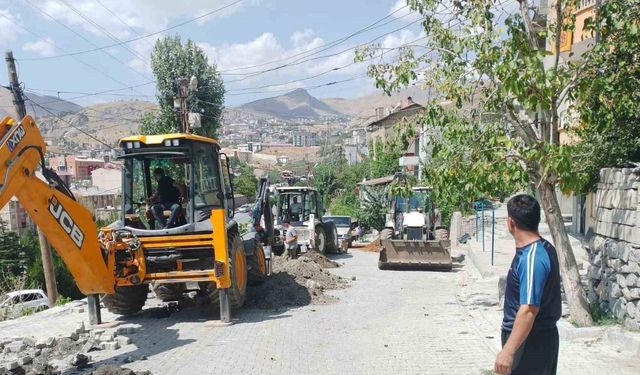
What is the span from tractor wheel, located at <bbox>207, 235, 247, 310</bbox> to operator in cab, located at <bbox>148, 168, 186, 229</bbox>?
3.82 ft

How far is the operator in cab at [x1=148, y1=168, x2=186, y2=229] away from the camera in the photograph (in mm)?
10570

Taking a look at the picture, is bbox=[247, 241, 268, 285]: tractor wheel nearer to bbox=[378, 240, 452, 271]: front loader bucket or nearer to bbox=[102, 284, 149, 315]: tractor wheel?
bbox=[102, 284, 149, 315]: tractor wheel

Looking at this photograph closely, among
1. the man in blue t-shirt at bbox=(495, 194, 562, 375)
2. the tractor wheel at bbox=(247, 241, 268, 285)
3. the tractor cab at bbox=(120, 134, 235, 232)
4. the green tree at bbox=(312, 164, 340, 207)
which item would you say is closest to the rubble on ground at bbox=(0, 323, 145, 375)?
the tractor cab at bbox=(120, 134, 235, 232)

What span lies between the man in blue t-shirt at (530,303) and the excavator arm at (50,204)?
5858mm

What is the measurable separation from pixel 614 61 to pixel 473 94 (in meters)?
1.99

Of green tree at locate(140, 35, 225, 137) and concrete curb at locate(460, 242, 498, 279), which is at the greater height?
green tree at locate(140, 35, 225, 137)

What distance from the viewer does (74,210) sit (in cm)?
841

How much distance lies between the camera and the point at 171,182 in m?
10.7

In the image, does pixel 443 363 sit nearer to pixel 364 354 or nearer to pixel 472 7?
pixel 364 354

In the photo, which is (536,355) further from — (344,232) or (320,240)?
(344,232)

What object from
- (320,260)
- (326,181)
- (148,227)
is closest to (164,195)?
(148,227)

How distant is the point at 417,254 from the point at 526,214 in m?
14.1

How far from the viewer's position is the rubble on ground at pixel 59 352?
22.6ft

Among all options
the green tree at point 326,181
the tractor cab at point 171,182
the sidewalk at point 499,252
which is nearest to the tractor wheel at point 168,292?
the tractor cab at point 171,182
